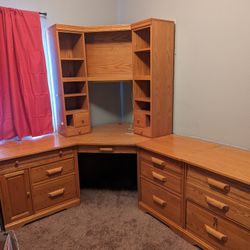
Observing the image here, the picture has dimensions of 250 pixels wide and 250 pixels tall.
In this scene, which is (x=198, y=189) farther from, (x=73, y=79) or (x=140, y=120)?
(x=73, y=79)

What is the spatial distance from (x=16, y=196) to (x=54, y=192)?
360mm

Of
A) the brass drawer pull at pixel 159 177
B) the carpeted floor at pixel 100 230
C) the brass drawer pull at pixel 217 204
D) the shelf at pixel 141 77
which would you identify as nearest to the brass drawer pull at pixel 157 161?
the brass drawer pull at pixel 159 177

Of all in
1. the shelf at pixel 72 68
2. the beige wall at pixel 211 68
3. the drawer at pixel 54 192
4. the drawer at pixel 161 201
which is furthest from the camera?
the shelf at pixel 72 68

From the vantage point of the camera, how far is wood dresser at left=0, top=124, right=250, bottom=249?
1.67 m

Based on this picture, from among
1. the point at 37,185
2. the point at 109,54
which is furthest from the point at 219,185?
the point at 109,54

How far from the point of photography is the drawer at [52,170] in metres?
2.29

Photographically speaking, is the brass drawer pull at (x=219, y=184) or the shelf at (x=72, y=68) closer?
the brass drawer pull at (x=219, y=184)

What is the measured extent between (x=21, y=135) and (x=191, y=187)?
177cm

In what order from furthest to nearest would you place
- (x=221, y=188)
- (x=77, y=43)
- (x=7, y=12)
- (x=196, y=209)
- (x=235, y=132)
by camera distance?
(x=77, y=43)
(x=7, y=12)
(x=235, y=132)
(x=196, y=209)
(x=221, y=188)

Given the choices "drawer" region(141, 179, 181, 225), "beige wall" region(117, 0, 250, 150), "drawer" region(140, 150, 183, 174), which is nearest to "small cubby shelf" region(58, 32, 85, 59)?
"beige wall" region(117, 0, 250, 150)

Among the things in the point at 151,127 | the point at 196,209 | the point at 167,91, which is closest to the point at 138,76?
the point at 167,91

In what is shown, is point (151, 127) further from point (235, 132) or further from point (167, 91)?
point (235, 132)

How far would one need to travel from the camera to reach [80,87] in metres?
2.83

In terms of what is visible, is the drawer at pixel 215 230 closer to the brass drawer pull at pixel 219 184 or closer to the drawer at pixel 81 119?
the brass drawer pull at pixel 219 184
